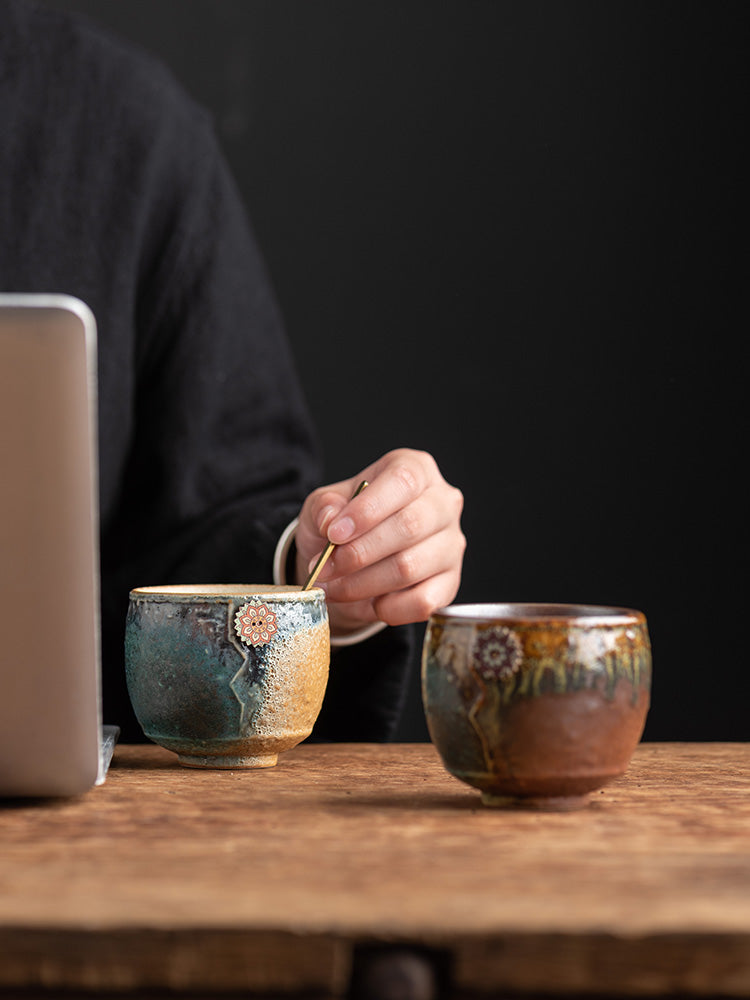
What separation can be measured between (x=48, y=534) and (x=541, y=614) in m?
0.28

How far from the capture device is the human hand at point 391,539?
0.85 metres

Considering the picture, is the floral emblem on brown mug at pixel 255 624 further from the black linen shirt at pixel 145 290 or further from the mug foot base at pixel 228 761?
the black linen shirt at pixel 145 290

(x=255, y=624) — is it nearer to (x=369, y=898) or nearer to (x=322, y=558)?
(x=322, y=558)

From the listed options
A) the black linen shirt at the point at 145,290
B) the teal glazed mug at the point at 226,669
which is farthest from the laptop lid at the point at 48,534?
the black linen shirt at the point at 145,290

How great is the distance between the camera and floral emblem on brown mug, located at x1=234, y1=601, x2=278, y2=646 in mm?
683

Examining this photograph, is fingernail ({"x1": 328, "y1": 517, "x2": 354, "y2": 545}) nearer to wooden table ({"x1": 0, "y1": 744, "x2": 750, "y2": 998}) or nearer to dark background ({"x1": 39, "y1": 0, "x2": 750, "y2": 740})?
wooden table ({"x1": 0, "y1": 744, "x2": 750, "y2": 998})

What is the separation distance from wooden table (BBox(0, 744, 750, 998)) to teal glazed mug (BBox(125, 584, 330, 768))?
77 mm

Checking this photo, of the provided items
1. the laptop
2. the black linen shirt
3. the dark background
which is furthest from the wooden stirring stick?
the dark background

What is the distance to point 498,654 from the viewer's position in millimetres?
573

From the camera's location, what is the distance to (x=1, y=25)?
1.31 metres

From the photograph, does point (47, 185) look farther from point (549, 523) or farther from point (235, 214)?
point (549, 523)

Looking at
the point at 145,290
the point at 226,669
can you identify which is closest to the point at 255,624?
the point at 226,669

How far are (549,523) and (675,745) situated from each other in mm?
919

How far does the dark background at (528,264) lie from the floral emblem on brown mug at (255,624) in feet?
3.56
